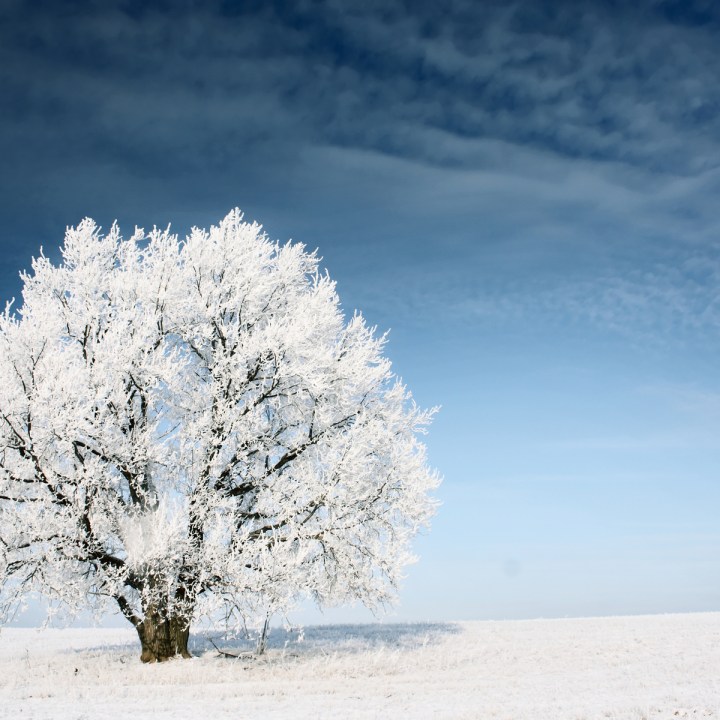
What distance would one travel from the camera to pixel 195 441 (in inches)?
831

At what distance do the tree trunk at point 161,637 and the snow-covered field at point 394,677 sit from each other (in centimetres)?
69

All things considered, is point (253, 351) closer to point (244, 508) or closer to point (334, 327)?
point (334, 327)

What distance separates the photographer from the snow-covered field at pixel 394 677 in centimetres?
1387

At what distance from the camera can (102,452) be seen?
20172 millimetres

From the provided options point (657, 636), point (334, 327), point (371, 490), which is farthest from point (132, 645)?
point (657, 636)

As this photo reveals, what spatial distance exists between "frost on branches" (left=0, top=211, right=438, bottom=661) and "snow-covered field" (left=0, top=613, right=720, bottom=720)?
1868 mm

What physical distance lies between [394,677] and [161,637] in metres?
6.96

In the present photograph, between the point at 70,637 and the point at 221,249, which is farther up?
the point at 221,249

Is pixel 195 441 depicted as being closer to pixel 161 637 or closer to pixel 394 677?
pixel 161 637

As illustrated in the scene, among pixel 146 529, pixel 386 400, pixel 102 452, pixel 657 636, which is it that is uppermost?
pixel 386 400

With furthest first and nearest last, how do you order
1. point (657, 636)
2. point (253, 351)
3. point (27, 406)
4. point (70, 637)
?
point (70, 637) < point (657, 636) < point (253, 351) < point (27, 406)

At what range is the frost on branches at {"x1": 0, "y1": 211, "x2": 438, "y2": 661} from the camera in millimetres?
19391

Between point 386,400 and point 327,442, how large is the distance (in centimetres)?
295

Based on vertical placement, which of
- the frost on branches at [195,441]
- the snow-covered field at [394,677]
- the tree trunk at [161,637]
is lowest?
the snow-covered field at [394,677]
